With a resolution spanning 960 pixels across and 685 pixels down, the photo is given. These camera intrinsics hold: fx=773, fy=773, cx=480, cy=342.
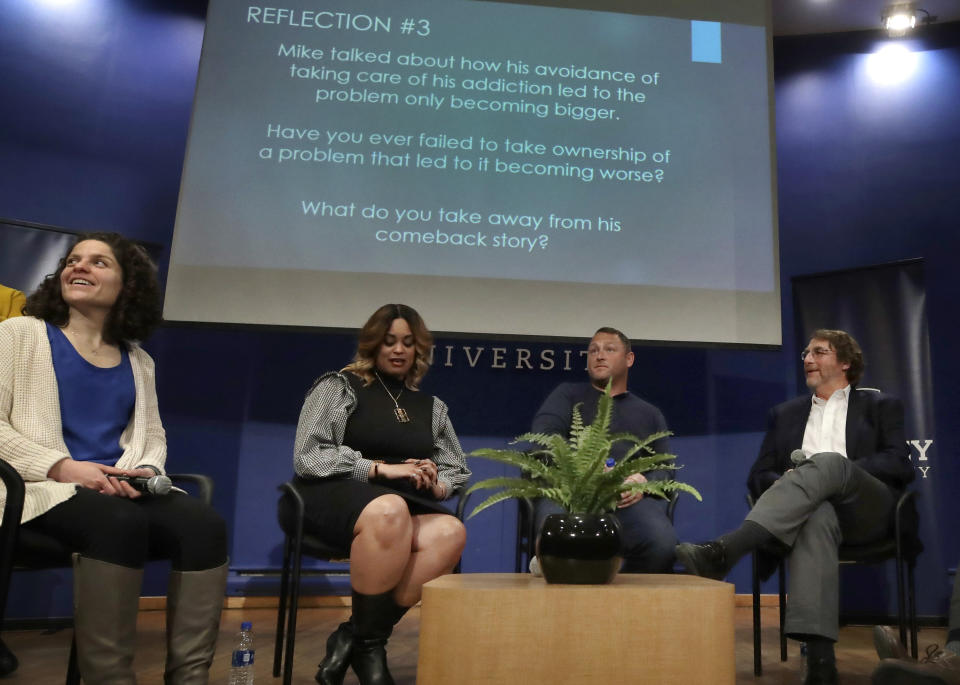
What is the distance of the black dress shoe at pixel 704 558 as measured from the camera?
1.95m

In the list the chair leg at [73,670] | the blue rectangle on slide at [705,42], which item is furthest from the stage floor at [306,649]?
the blue rectangle on slide at [705,42]

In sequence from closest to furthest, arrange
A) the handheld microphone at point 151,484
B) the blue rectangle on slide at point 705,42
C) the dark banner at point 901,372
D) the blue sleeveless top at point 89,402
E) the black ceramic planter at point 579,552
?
the black ceramic planter at point 579,552, the handheld microphone at point 151,484, the blue sleeveless top at point 89,402, the dark banner at point 901,372, the blue rectangle on slide at point 705,42

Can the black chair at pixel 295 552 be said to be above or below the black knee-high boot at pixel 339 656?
above

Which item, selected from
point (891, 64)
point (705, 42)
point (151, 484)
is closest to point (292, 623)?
point (151, 484)

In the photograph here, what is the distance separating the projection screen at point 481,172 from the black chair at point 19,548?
1.67 metres

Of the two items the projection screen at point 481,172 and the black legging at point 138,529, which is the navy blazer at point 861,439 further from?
the black legging at point 138,529

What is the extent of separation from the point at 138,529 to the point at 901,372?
10.8ft

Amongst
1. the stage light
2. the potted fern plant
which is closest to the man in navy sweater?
the potted fern plant

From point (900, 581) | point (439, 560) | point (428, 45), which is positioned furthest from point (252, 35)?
point (900, 581)

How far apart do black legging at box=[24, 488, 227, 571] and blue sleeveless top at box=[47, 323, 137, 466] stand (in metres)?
0.21

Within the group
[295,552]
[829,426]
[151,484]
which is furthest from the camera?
[829,426]

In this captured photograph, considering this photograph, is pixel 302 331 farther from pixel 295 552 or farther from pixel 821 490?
pixel 821 490

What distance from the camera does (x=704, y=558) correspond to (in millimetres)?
1987

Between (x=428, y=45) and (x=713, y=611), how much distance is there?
2979 millimetres
